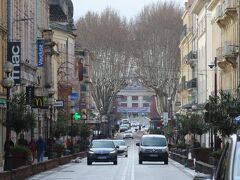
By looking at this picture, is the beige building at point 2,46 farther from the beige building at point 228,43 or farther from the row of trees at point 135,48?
the row of trees at point 135,48

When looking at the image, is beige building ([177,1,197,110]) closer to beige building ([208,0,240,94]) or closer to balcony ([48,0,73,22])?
balcony ([48,0,73,22])

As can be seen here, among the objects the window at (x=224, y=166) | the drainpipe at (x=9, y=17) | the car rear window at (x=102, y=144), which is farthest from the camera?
the drainpipe at (x=9, y=17)

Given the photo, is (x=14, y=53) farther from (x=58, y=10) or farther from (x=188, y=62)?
(x=188, y=62)

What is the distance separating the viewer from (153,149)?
160ft

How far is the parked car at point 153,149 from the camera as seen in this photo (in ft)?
160

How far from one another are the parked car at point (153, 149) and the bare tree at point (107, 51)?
66613 millimetres

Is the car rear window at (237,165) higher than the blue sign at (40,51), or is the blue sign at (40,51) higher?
the blue sign at (40,51)

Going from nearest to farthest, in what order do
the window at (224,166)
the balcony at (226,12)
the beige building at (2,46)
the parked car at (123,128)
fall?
the window at (224,166) < the beige building at (2,46) < the balcony at (226,12) < the parked car at (123,128)

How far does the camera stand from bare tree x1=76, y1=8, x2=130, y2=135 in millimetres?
117500

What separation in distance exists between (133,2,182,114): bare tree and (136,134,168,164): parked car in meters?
63.5

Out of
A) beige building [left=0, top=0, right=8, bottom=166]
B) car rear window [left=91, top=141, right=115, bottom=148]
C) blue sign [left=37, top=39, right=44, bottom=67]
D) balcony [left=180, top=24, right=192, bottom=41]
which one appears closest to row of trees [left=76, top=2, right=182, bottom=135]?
balcony [left=180, top=24, right=192, bottom=41]

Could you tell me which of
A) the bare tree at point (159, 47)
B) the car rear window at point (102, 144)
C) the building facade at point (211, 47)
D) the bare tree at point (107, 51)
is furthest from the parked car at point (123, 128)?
the car rear window at point (102, 144)

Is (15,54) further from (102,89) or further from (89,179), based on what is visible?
(102,89)

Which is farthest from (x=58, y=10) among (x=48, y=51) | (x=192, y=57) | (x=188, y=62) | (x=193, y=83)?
(x=188, y=62)
